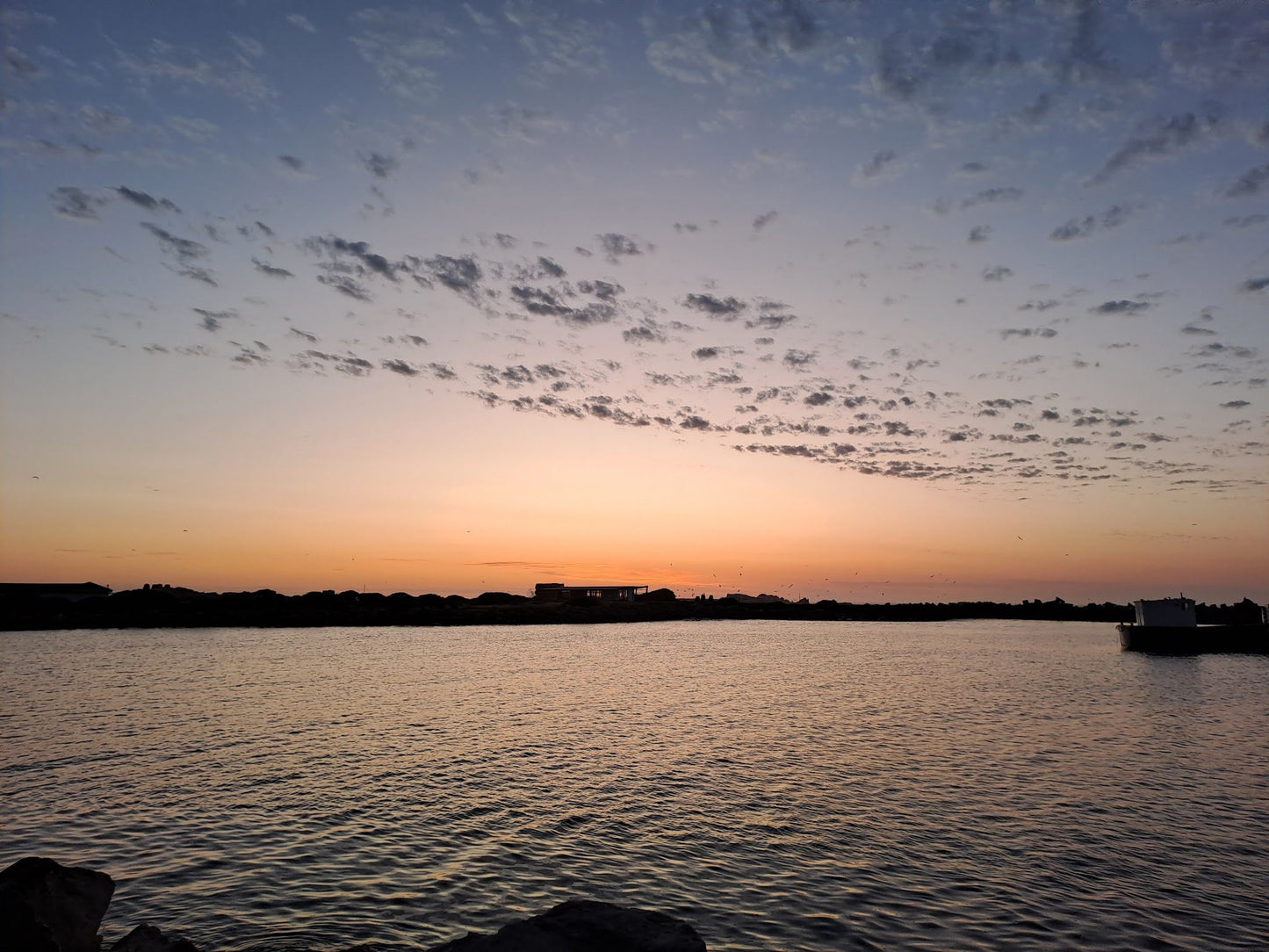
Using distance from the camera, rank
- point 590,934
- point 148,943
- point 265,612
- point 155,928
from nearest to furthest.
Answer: point 590,934
point 148,943
point 155,928
point 265,612

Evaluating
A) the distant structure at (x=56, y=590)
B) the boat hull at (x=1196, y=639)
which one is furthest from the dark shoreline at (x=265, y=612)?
the boat hull at (x=1196, y=639)

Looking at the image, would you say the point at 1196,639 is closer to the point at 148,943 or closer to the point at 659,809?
the point at 659,809

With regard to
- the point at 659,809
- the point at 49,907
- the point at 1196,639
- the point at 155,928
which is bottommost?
the point at 659,809

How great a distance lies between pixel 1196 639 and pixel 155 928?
13105 cm

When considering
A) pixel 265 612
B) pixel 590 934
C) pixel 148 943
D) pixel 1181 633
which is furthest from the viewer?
pixel 265 612

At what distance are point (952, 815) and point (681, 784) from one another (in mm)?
9932

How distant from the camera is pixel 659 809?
2536cm

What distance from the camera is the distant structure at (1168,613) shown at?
4203 inches

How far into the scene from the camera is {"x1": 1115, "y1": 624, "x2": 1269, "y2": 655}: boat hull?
106 meters

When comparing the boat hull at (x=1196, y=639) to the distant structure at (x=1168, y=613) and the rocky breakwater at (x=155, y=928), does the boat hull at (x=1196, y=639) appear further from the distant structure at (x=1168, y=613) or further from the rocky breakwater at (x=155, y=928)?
the rocky breakwater at (x=155, y=928)

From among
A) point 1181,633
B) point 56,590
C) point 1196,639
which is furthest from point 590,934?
point 56,590

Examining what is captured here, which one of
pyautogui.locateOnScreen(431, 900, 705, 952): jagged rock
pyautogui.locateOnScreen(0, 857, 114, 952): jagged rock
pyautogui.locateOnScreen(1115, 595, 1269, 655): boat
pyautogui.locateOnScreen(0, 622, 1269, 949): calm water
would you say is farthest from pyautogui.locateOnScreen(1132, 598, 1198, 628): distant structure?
pyautogui.locateOnScreen(0, 857, 114, 952): jagged rock

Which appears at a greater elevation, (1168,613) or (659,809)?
(1168,613)

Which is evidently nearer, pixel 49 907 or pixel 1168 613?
pixel 49 907
